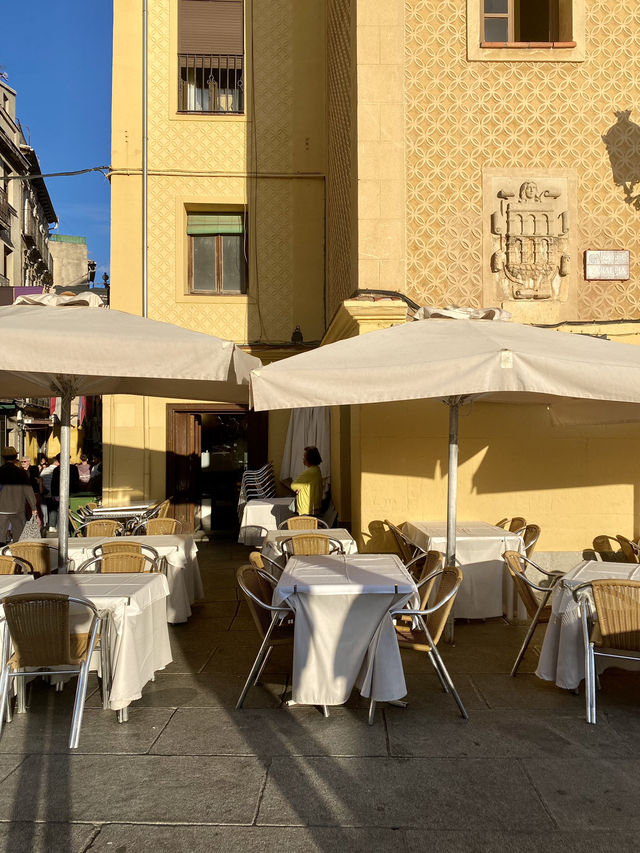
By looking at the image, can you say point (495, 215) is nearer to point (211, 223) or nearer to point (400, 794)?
point (211, 223)

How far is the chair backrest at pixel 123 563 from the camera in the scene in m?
5.81

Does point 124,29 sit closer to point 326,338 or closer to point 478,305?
point 326,338

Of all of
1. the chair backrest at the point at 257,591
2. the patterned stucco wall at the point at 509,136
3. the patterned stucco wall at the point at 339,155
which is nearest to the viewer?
the chair backrest at the point at 257,591

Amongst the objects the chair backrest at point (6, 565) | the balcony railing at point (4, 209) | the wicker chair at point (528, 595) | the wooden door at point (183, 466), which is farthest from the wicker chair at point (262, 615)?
the balcony railing at point (4, 209)

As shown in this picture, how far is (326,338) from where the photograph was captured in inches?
428

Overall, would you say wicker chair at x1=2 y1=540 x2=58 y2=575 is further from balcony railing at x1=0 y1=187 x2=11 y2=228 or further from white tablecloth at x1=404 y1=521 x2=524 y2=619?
balcony railing at x1=0 y1=187 x2=11 y2=228

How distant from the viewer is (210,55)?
1314 centimetres

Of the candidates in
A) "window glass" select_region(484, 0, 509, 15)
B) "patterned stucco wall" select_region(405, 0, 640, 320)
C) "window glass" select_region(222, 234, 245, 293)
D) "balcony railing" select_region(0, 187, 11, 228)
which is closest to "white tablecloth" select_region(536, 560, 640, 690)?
"patterned stucco wall" select_region(405, 0, 640, 320)

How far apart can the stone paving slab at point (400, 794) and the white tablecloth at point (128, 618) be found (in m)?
1.10

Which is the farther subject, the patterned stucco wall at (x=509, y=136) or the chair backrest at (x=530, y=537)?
the patterned stucco wall at (x=509, y=136)

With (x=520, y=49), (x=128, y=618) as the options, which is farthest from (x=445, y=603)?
(x=520, y=49)

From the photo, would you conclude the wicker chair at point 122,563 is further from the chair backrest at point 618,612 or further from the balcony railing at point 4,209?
the balcony railing at point 4,209

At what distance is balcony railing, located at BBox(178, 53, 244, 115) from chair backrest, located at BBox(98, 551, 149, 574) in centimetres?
982

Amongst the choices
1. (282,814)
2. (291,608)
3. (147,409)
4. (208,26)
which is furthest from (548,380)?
(208,26)
